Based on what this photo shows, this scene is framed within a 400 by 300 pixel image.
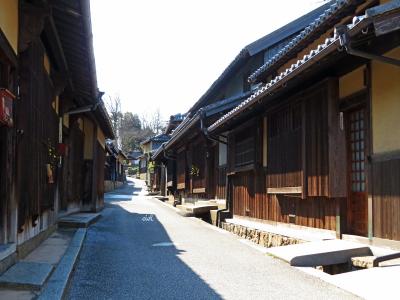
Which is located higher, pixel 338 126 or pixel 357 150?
pixel 338 126

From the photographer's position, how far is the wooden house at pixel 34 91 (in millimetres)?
6523

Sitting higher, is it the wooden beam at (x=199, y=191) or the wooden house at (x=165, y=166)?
the wooden house at (x=165, y=166)

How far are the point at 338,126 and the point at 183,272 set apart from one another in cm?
394

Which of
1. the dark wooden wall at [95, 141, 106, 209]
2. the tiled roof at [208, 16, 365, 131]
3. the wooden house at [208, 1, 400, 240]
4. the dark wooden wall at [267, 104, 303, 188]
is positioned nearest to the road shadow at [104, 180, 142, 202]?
the dark wooden wall at [95, 141, 106, 209]

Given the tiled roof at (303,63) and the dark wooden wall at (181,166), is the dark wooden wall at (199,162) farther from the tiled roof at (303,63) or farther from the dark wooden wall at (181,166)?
the tiled roof at (303,63)

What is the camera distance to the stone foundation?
10.9 meters

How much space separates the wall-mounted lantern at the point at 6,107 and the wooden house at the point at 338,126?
174 inches

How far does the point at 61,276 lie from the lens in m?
6.56

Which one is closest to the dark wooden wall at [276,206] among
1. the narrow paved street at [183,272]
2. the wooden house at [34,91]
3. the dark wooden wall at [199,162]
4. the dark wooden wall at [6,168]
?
the narrow paved street at [183,272]

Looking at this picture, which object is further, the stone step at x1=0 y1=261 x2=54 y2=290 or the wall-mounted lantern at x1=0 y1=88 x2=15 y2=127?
the wall-mounted lantern at x1=0 y1=88 x2=15 y2=127

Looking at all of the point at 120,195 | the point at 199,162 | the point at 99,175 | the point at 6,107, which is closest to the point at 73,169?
the point at 99,175

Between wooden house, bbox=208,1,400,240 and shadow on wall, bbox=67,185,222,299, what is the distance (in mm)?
2981

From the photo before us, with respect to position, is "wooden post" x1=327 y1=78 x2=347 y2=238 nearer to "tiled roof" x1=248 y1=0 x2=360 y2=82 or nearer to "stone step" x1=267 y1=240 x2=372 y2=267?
"stone step" x1=267 y1=240 x2=372 y2=267

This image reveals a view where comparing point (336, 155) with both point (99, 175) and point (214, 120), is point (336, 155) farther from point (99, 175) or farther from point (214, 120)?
point (99, 175)
